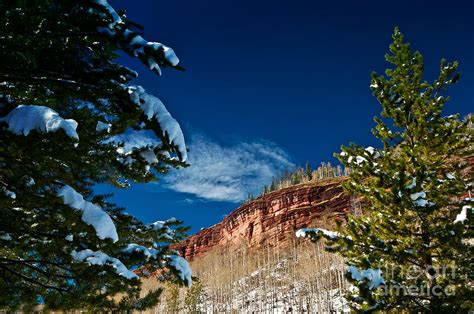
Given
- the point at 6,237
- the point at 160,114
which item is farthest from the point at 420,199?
the point at 6,237

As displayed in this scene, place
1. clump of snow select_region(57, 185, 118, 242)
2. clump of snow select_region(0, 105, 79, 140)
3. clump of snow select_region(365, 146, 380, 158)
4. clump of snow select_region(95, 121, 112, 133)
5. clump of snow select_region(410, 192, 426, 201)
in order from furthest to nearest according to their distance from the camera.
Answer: clump of snow select_region(365, 146, 380, 158), clump of snow select_region(410, 192, 426, 201), clump of snow select_region(95, 121, 112, 133), clump of snow select_region(57, 185, 118, 242), clump of snow select_region(0, 105, 79, 140)

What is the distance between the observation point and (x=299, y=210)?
75.9m

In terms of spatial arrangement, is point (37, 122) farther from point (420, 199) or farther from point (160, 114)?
point (420, 199)

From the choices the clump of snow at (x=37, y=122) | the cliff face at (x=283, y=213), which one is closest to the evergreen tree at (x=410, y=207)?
the clump of snow at (x=37, y=122)

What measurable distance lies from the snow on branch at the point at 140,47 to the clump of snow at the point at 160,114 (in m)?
0.37

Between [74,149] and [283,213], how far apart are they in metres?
77.3

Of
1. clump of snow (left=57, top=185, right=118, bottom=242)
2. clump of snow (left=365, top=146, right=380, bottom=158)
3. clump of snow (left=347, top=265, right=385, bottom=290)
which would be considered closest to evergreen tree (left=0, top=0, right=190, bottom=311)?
clump of snow (left=57, top=185, right=118, bottom=242)

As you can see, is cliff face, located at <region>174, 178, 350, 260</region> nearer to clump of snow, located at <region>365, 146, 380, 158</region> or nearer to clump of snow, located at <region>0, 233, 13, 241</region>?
clump of snow, located at <region>365, 146, 380, 158</region>

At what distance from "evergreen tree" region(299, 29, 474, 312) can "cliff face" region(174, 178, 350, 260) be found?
206 feet

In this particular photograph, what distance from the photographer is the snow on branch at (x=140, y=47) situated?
3.68 m

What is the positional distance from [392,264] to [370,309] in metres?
1.79

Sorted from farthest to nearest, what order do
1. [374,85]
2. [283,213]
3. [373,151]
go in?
[283,213], [374,85], [373,151]

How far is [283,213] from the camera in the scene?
→ 78.1m

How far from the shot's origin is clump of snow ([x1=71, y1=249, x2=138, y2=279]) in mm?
3582
